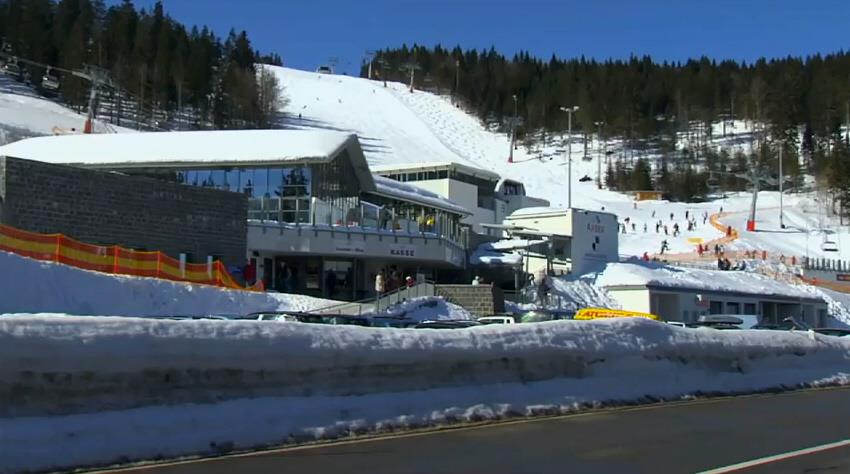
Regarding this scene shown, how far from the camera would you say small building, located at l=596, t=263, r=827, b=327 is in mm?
51938

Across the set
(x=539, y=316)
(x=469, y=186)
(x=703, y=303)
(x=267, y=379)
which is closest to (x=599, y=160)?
(x=469, y=186)

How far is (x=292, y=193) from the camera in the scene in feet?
142

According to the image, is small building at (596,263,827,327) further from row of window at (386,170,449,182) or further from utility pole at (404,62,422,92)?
utility pole at (404,62,422,92)

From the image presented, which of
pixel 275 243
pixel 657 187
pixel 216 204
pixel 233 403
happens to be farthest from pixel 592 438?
pixel 657 187

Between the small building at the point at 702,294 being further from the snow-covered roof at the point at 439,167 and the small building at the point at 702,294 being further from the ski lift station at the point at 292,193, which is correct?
the snow-covered roof at the point at 439,167

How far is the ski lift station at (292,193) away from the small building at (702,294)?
11.5 metres

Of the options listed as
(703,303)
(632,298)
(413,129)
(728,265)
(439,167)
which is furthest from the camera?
(413,129)

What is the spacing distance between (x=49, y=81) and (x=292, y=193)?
69.5 meters

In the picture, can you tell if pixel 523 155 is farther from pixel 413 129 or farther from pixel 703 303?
pixel 703 303

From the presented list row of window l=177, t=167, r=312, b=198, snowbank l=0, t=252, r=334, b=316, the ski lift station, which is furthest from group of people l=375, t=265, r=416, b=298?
snowbank l=0, t=252, r=334, b=316

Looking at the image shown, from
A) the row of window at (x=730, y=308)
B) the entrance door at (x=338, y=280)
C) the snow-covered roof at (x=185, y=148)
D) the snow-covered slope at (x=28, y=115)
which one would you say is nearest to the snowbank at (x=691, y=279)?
the row of window at (x=730, y=308)

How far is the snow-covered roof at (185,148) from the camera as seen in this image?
43.1 m

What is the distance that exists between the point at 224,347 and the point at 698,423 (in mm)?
6857

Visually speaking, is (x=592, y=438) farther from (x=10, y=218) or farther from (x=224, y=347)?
(x=10, y=218)
